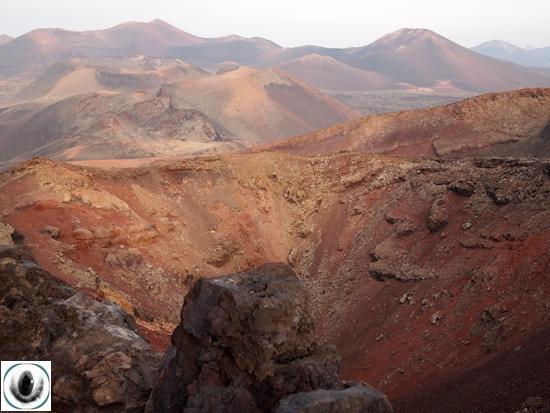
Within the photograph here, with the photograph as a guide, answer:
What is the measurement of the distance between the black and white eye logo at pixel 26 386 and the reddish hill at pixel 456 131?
109 feet

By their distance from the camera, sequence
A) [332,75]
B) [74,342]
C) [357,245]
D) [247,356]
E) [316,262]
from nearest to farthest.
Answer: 1. [247,356]
2. [74,342]
3. [357,245]
4. [316,262]
5. [332,75]

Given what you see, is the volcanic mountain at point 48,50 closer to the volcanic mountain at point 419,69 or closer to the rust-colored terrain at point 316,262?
the volcanic mountain at point 419,69

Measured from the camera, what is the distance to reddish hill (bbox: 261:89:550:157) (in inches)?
1608

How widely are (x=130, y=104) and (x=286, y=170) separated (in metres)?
52.9

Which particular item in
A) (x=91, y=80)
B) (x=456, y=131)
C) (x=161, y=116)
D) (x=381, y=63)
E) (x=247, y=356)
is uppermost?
(x=381, y=63)

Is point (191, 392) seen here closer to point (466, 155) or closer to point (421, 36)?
point (466, 155)

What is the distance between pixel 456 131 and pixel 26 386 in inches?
1500

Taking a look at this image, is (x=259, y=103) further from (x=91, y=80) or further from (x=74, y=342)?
(x=74, y=342)

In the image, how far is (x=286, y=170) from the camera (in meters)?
32.0

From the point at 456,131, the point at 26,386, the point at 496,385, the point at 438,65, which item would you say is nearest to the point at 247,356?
the point at 26,386

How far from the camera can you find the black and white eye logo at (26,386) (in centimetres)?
1089

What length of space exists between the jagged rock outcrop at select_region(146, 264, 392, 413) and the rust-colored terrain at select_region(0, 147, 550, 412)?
4385mm

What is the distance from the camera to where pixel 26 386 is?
1157cm

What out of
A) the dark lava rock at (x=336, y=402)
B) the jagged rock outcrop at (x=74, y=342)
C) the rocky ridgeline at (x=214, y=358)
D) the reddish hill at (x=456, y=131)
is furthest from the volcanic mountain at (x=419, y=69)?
the dark lava rock at (x=336, y=402)
